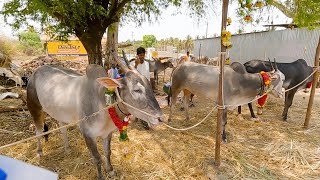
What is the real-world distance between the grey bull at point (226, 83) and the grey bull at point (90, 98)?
2.09 meters

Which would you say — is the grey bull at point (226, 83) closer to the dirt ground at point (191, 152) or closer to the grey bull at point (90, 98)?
the dirt ground at point (191, 152)

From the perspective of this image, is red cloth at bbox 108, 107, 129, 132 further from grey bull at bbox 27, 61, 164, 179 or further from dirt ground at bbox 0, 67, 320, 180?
dirt ground at bbox 0, 67, 320, 180

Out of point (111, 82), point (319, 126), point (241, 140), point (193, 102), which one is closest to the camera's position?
point (111, 82)

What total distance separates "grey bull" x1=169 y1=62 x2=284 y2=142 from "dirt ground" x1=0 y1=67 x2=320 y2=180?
2.19ft

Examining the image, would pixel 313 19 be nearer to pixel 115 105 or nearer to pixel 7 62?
pixel 115 105

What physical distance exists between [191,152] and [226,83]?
1.51m

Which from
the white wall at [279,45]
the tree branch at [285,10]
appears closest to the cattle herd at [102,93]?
the tree branch at [285,10]

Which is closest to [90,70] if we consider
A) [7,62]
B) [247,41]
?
[7,62]

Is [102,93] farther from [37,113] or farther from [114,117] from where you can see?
[37,113]

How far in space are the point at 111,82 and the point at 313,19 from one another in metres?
3.87

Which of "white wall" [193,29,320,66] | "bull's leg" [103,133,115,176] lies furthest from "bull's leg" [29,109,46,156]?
"white wall" [193,29,320,66]

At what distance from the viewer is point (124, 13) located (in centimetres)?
786

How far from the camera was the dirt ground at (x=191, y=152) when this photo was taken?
347 cm

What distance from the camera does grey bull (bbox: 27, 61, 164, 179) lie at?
2.65 metres
